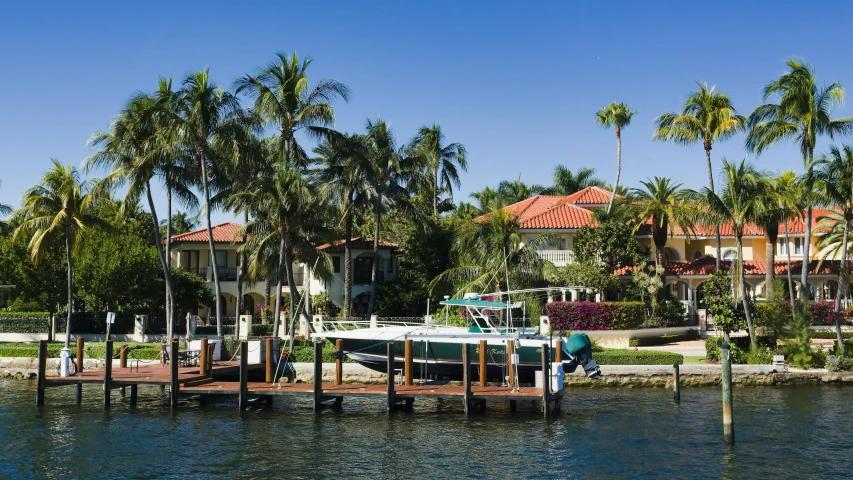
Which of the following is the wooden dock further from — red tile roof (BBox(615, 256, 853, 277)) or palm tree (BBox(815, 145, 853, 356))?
red tile roof (BBox(615, 256, 853, 277))

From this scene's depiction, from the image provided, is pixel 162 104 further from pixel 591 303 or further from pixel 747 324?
pixel 747 324

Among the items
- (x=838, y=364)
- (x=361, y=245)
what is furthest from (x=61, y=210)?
(x=838, y=364)

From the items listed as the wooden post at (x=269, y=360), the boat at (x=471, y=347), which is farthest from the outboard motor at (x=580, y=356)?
the wooden post at (x=269, y=360)

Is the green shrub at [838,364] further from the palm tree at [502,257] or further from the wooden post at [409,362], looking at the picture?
the wooden post at [409,362]

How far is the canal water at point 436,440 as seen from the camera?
862 inches

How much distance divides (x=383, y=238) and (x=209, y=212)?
21.4 m

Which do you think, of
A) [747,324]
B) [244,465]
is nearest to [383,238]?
[747,324]

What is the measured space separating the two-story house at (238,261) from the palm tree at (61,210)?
14.3m

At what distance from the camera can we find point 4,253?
49938 mm

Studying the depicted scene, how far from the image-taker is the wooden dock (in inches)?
1116

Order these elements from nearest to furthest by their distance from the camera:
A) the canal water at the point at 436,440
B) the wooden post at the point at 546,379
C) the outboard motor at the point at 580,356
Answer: the canal water at the point at 436,440 → the wooden post at the point at 546,379 → the outboard motor at the point at 580,356

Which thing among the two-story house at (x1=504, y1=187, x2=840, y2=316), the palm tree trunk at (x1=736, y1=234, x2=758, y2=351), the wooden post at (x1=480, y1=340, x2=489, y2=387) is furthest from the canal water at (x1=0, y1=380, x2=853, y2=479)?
the two-story house at (x1=504, y1=187, x2=840, y2=316)

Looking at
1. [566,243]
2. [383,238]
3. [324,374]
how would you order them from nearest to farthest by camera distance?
1. [324,374]
2. [566,243]
3. [383,238]

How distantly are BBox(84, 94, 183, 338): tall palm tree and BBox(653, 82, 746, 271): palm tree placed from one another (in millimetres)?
30612
